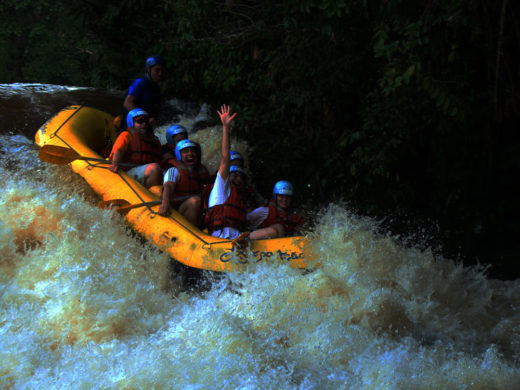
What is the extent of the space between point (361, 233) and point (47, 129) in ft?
10.5

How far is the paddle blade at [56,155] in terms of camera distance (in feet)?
14.6

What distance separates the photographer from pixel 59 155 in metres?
4.53

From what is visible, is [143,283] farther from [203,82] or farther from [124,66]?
[124,66]

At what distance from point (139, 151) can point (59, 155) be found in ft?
2.19

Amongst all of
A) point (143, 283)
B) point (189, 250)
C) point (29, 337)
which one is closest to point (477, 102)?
point (189, 250)

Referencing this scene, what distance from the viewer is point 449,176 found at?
4.89 m

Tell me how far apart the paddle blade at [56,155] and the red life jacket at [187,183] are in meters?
0.90

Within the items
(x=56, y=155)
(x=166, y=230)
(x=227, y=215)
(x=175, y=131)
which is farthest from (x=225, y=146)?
(x=56, y=155)

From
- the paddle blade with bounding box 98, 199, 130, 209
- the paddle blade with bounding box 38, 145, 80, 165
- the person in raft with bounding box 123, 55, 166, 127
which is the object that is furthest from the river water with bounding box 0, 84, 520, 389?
the person in raft with bounding box 123, 55, 166, 127

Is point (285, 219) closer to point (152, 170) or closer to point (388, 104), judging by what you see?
point (152, 170)

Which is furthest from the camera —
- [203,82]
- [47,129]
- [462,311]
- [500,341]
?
[203,82]

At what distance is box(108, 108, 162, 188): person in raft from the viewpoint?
4633mm

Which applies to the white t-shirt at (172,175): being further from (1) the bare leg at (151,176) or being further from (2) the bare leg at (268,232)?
(2) the bare leg at (268,232)

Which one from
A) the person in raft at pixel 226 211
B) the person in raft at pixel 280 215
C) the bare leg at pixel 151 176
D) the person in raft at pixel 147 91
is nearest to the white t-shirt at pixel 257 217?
the person in raft at pixel 280 215
